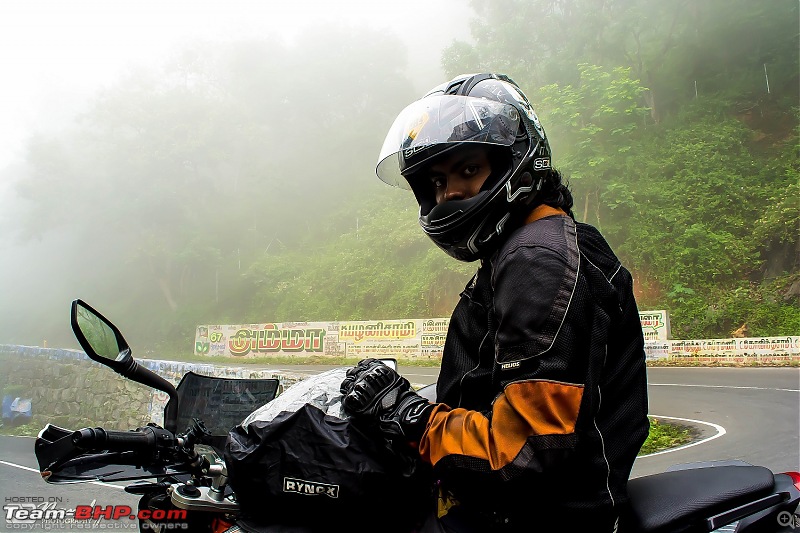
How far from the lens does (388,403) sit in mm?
1378

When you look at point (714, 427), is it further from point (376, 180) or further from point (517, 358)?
→ point (376, 180)

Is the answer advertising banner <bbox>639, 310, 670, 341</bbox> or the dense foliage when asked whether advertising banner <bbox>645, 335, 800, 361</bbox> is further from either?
the dense foliage

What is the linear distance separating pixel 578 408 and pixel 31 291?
180 feet

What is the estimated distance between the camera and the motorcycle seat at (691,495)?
136 cm

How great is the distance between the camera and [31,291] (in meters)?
46.4

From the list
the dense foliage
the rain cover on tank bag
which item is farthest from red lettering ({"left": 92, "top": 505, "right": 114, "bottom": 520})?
the dense foliage

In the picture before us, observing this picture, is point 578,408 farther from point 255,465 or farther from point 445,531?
point 255,465

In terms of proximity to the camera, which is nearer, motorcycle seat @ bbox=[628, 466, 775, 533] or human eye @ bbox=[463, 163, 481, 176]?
motorcycle seat @ bbox=[628, 466, 775, 533]

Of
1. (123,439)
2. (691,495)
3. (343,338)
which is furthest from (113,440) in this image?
(343,338)

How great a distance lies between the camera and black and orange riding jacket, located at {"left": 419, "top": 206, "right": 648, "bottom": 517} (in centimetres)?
117

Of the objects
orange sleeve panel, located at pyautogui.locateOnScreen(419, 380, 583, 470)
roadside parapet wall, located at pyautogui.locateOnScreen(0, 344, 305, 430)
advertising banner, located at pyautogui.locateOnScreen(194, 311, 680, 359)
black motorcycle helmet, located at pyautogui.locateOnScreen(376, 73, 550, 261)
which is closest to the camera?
orange sleeve panel, located at pyautogui.locateOnScreen(419, 380, 583, 470)

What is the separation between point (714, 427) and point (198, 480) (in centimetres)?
667

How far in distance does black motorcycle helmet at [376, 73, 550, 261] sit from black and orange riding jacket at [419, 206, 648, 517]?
197 millimetres

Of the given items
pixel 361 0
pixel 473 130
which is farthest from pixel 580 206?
→ pixel 361 0
